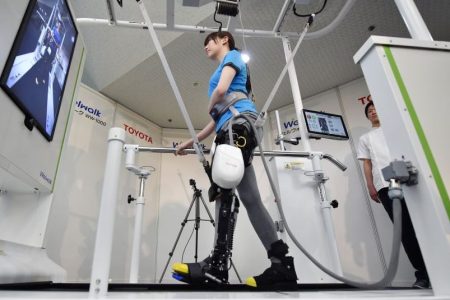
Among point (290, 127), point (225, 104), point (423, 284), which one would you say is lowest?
point (423, 284)

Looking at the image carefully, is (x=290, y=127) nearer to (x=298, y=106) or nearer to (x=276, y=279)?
(x=298, y=106)

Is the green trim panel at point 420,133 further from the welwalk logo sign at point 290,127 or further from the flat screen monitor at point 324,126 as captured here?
the welwalk logo sign at point 290,127

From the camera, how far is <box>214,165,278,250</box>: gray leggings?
1210mm

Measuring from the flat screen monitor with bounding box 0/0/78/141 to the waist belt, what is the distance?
0.88 meters

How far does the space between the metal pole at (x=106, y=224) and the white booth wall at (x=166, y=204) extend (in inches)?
68.0

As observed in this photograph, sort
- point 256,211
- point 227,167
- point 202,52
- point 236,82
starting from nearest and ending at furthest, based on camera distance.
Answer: point 227,167
point 256,211
point 236,82
point 202,52

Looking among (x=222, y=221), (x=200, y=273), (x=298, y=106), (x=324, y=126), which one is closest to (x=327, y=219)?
(x=324, y=126)

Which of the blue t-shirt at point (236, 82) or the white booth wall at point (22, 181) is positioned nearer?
the white booth wall at point (22, 181)

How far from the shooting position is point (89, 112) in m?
3.35

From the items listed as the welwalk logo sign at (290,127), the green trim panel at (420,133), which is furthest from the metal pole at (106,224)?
the welwalk logo sign at (290,127)

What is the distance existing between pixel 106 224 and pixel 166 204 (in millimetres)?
3030

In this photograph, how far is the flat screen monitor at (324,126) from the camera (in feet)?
6.61

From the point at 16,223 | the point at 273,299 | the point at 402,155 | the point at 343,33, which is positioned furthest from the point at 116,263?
the point at 343,33

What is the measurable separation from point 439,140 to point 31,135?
68.3 inches
